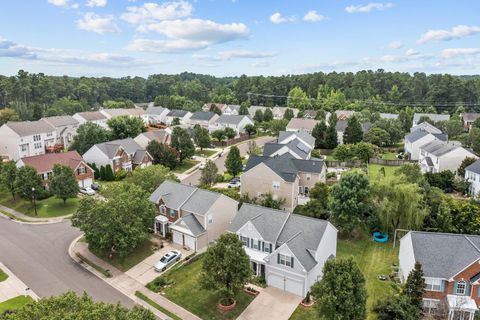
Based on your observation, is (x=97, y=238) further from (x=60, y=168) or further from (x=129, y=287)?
(x=60, y=168)

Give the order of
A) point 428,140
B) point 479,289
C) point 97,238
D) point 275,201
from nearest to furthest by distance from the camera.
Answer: point 479,289 → point 97,238 → point 275,201 → point 428,140

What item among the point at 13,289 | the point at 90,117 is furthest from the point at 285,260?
the point at 90,117

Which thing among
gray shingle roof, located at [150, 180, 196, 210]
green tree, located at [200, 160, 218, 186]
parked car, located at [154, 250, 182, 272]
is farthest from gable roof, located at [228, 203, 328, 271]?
green tree, located at [200, 160, 218, 186]

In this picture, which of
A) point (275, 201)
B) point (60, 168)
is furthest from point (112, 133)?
point (275, 201)

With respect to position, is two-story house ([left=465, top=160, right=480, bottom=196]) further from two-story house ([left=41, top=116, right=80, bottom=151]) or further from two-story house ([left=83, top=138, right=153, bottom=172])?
two-story house ([left=41, top=116, right=80, bottom=151])

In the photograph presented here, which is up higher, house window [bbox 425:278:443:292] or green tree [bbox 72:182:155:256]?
green tree [bbox 72:182:155:256]

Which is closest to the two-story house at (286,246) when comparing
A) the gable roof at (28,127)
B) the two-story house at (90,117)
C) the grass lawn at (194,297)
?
the grass lawn at (194,297)
